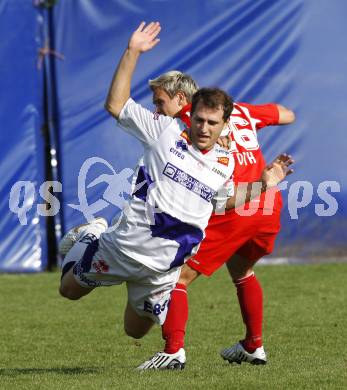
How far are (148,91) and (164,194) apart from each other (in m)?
6.15

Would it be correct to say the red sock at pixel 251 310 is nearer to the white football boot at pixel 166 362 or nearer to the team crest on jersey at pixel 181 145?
the white football boot at pixel 166 362

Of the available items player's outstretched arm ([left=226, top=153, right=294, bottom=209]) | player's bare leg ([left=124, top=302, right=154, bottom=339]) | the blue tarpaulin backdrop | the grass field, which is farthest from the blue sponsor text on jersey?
the blue tarpaulin backdrop

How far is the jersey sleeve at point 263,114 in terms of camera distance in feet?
21.7

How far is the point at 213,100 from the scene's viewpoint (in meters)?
5.49

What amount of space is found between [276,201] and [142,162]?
1301mm

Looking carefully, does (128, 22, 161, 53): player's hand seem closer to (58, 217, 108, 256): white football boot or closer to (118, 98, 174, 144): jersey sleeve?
(118, 98, 174, 144): jersey sleeve

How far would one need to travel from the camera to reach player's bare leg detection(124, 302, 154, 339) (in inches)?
233

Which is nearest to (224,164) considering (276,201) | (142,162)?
(142,162)

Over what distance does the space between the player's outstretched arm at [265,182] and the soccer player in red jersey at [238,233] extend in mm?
355

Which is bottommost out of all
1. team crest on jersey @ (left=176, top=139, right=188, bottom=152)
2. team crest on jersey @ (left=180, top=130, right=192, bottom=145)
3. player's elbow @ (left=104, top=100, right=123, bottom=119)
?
team crest on jersey @ (left=176, top=139, right=188, bottom=152)

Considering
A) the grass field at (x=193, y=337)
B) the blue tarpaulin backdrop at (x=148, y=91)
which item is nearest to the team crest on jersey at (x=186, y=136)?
the grass field at (x=193, y=337)

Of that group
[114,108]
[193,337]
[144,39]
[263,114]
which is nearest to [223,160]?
[114,108]

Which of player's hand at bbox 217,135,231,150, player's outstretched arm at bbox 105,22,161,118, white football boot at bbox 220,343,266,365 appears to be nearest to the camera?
player's outstretched arm at bbox 105,22,161,118

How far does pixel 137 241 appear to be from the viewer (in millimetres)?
5508
